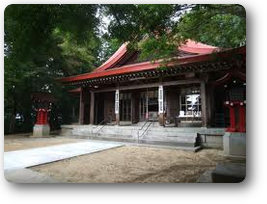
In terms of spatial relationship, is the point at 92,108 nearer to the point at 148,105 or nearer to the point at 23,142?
the point at 148,105

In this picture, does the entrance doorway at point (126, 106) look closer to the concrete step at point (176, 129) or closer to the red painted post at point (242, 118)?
the concrete step at point (176, 129)

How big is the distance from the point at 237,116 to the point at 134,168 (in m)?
4.19

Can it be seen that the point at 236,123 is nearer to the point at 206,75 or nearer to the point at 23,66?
the point at 206,75

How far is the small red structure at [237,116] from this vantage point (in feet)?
24.8

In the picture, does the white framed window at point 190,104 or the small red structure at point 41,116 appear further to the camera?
the white framed window at point 190,104

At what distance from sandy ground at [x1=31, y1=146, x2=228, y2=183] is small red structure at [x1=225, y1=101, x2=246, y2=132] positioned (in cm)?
114

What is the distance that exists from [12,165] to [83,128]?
10.2 m

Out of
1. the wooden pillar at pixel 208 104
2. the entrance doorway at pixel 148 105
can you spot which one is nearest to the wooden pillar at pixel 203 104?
the wooden pillar at pixel 208 104

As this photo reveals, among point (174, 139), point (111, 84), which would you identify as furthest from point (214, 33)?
point (111, 84)

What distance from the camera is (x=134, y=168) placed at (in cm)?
578

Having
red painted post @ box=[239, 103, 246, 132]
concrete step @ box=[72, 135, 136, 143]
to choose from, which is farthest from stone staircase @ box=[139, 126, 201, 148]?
red painted post @ box=[239, 103, 246, 132]

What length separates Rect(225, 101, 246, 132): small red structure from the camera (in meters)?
7.56

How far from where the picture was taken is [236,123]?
25.5 feet

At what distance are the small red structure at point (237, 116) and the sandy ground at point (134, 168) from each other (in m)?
1.14
